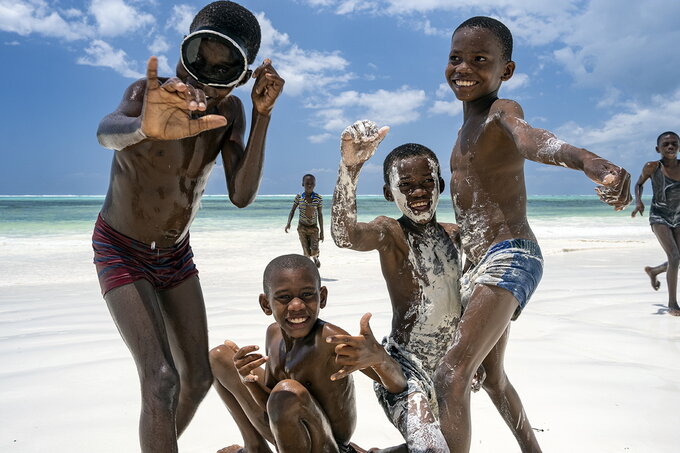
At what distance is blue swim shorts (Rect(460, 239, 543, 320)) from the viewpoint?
279 centimetres

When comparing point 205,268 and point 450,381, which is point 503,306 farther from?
point 205,268

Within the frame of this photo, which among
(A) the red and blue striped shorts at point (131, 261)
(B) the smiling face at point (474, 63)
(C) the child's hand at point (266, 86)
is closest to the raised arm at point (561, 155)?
(B) the smiling face at point (474, 63)

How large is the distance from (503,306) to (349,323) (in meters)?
3.57

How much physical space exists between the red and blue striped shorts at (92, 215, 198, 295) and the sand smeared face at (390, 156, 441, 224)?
1154mm

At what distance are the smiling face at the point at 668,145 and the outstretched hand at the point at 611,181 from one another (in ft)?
21.6

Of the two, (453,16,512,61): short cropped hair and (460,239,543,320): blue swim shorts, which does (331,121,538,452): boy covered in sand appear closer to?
(460,239,543,320): blue swim shorts

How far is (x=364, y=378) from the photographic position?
461cm

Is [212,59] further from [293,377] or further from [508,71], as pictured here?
[508,71]

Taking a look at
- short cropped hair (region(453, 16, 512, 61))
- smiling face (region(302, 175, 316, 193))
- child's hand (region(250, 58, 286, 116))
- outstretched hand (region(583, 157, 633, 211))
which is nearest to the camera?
outstretched hand (region(583, 157, 633, 211))

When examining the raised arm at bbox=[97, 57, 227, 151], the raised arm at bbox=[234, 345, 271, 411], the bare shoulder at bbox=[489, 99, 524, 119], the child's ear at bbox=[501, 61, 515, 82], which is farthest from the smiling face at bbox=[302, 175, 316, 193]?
the raised arm at bbox=[97, 57, 227, 151]

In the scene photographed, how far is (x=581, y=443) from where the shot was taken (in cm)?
335

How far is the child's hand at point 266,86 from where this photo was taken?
268 centimetres

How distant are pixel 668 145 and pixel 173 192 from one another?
7099 mm

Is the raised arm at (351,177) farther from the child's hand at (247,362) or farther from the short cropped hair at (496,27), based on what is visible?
the short cropped hair at (496,27)
